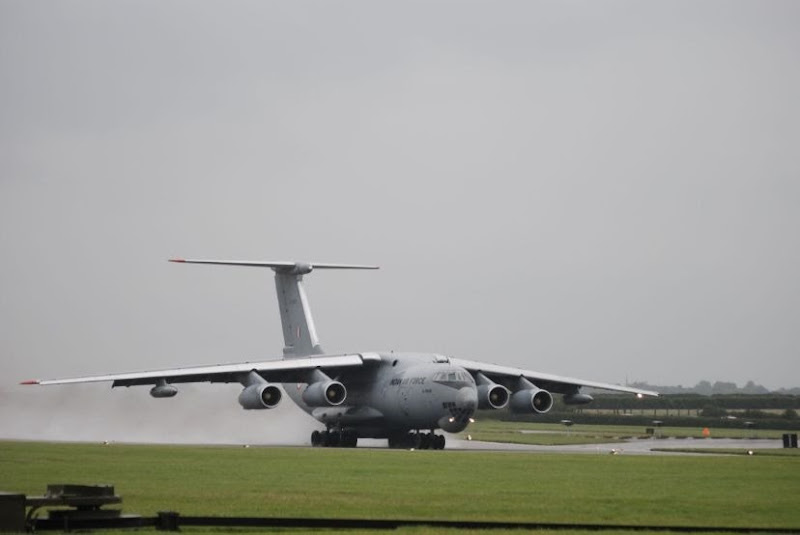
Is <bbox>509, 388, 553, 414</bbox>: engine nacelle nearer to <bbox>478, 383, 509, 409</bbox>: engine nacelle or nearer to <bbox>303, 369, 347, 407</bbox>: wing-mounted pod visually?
<bbox>478, 383, 509, 409</bbox>: engine nacelle

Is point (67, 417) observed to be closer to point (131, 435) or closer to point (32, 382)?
point (131, 435)

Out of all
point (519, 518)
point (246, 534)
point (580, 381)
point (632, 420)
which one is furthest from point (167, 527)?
point (632, 420)

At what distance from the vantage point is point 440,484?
23.3 metres

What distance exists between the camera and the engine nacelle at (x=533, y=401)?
44547 mm

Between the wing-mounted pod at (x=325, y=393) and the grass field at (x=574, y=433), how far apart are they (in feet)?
22.5

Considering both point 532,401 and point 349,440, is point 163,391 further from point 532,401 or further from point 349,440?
point 532,401

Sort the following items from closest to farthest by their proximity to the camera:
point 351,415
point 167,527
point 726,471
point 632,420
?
point 167,527 < point 726,471 < point 351,415 < point 632,420

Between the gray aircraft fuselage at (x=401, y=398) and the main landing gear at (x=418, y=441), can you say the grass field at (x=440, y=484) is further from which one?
the main landing gear at (x=418, y=441)

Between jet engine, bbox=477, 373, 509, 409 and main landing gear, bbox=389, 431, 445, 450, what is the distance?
1743 mm

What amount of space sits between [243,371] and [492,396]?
7855 millimetres

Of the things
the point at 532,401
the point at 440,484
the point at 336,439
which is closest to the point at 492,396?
the point at 532,401

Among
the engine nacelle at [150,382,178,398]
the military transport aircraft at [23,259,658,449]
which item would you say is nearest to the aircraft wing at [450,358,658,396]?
the military transport aircraft at [23,259,658,449]

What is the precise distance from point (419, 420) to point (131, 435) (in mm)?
12428

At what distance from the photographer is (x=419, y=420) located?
42906mm
